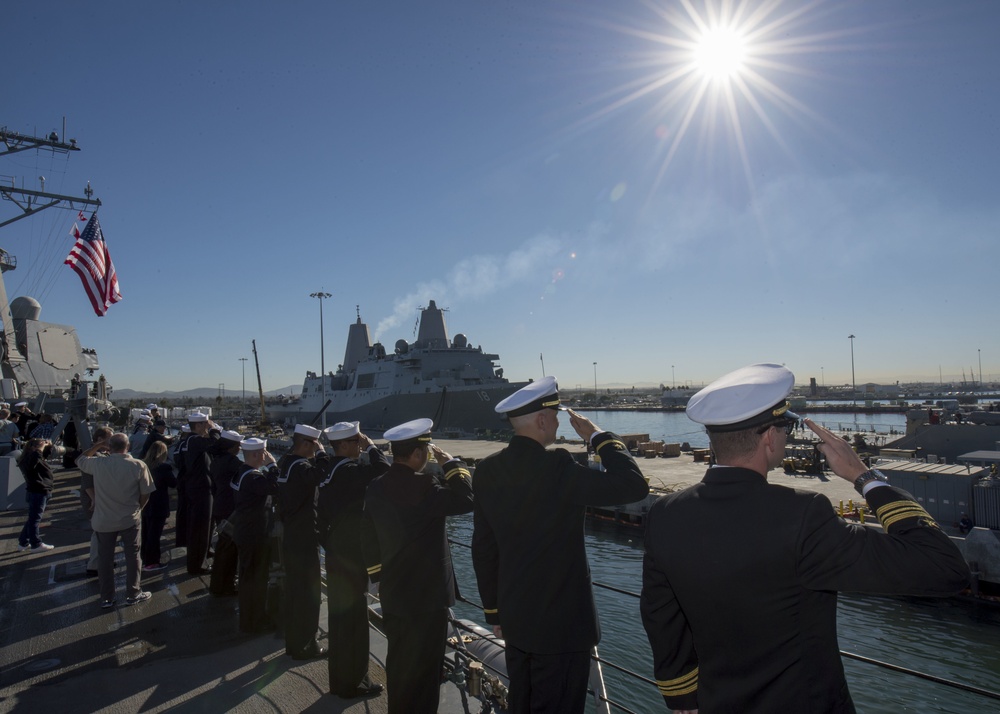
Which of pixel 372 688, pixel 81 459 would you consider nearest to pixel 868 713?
pixel 372 688

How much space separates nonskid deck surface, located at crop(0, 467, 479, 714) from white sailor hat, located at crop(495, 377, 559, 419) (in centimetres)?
195

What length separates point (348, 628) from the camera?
360cm

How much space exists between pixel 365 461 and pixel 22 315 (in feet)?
83.8

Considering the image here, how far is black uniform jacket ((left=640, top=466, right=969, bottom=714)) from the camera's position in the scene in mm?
1399

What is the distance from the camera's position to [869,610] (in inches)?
458

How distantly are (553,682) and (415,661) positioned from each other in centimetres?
103

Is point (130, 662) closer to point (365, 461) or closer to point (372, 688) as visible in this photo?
point (372, 688)

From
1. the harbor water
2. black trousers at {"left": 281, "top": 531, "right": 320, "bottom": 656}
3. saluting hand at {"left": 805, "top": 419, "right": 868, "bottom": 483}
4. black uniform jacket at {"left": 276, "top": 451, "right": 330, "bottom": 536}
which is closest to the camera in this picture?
saluting hand at {"left": 805, "top": 419, "right": 868, "bottom": 483}

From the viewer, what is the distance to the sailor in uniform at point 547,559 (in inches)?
89.8

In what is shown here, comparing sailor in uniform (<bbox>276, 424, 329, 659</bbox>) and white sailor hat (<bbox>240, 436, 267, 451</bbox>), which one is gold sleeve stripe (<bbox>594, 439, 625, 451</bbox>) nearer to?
sailor in uniform (<bbox>276, 424, 329, 659</bbox>)

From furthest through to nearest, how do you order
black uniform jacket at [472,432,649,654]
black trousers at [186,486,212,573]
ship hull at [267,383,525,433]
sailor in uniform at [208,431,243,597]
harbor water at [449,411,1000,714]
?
ship hull at [267,383,525,433] → harbor water at [449,411,1000,714] → black trousers at [186,486,212,573] → sailor in uniform at [208,431,243,597] → black uniform jacket at [472,432,649,654]

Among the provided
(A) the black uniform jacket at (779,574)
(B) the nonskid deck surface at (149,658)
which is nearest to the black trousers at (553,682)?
(A) the black uniform jacket at (779,574)

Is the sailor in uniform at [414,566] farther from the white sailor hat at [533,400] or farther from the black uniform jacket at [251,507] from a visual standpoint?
the black uniform jacket at [251,507]

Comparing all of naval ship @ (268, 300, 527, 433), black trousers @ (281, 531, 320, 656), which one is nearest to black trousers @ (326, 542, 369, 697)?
black trousers @ (281, 531, 320, 656)
